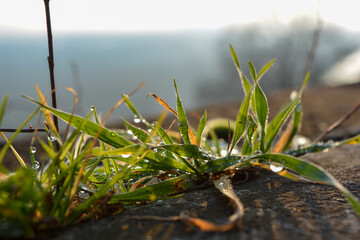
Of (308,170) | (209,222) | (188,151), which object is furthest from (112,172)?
(308,170)

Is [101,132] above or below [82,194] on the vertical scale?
above

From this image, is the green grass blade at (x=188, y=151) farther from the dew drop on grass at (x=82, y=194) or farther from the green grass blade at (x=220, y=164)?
the dew drop on grass at (x=82, y=194)

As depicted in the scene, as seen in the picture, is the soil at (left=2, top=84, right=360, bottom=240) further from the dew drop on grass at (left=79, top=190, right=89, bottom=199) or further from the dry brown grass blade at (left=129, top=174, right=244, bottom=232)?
the dew drop on grass at (left=79, top=190, right=89, bottom=199)

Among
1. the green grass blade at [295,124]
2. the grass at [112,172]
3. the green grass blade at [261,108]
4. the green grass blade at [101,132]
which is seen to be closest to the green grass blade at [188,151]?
the grass at [112,172]

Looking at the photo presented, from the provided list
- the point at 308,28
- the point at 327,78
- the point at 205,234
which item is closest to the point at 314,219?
the point at 205,234

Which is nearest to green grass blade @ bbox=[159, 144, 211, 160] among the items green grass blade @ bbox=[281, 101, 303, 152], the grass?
the grass

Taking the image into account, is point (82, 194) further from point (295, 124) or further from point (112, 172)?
point (295, 124)

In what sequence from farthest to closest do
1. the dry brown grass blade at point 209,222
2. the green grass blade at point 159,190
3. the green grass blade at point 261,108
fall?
the green grass blade at point 261,108
the green grass blade at point 159,190
the dry brown grass blade at point 209,222

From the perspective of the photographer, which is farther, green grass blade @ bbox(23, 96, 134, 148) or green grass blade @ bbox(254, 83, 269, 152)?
green grass blade @ bbox(254, 83, 269, 152)

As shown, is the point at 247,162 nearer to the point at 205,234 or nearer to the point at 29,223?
the point at 205,234
